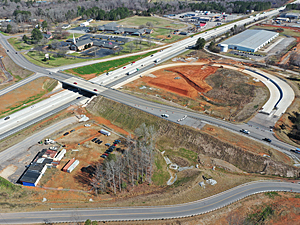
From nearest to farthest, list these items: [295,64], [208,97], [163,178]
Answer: [163,178] < [208,97] < [295,64]

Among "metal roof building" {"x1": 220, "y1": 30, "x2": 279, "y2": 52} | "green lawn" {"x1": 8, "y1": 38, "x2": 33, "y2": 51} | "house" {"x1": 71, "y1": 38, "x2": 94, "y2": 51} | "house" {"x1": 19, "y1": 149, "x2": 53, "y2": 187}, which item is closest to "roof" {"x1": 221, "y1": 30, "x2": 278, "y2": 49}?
"metal roof building" {"x1": 220, "y1": 30, "x2": 279, "y2": 52}

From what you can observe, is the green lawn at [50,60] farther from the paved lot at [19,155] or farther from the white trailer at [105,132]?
the white trailer at [105,132]

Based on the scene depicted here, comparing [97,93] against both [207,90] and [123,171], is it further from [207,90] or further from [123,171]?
[207,90]

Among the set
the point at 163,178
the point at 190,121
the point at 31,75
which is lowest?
the point at 163,178

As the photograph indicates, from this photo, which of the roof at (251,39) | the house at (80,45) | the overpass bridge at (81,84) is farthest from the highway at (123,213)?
the roof at (251,39)

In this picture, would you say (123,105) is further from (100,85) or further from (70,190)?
(70,190)

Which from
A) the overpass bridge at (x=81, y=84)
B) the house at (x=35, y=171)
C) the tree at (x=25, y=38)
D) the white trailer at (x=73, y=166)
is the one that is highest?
the tree at (x=25, y=38)

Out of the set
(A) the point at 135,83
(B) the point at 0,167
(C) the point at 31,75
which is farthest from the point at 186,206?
(C) the point at 31,75
